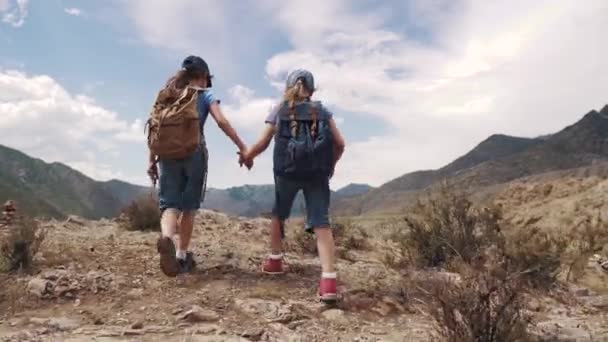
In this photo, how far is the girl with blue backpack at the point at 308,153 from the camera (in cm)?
473

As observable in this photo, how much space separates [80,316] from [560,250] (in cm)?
494

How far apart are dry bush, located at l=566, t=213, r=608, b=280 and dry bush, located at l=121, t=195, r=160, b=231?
595cm

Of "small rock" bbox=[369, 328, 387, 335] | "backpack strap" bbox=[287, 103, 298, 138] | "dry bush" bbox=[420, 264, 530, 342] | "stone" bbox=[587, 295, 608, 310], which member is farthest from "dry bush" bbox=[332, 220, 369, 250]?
"dry bush" bbox=[420, 264, 530, 342]

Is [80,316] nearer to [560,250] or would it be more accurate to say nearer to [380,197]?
[560,250]

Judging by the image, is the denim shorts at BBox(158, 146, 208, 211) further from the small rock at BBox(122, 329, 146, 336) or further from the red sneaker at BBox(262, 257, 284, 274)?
the small rock at BBox(122, 329, 146, 336)

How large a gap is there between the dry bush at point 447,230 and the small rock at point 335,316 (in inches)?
82.9

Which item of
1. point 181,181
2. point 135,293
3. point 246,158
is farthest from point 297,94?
point 135,293

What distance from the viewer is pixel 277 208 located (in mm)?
5277

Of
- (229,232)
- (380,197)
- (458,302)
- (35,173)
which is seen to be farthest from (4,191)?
(458,302)

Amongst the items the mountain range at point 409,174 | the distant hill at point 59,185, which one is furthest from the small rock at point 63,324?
the distant hill at point 59,185

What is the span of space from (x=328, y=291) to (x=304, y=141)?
4.21ft

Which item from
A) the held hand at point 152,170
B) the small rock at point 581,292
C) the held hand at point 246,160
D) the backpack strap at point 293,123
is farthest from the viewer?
the small rock at point 581,292

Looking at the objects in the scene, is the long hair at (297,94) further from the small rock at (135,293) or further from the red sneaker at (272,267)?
the small rock at (135,293)

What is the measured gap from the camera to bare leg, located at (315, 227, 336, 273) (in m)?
4.73
